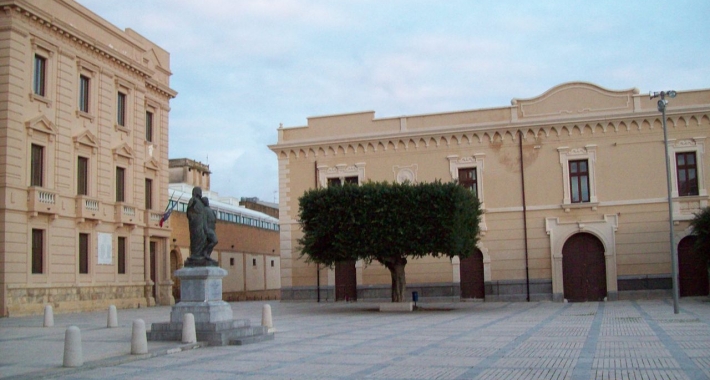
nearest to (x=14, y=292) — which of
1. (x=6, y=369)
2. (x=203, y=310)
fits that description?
(x=203, y=310)

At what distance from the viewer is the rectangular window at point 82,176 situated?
31.9m

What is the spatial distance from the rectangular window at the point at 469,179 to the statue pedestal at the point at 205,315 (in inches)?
807

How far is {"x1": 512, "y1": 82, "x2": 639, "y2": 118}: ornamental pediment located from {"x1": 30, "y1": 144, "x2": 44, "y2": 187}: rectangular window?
73.2 feet

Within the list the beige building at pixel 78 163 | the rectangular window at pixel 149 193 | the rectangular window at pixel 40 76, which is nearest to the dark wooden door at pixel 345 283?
the beige building at pixel 78 163

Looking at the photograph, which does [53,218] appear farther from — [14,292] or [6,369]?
[6,369]

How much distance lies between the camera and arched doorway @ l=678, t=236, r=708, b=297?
1314 inches

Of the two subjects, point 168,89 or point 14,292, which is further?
point 168,89

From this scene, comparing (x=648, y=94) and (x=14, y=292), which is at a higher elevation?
(x=648, y=94)

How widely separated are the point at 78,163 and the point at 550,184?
2238cm

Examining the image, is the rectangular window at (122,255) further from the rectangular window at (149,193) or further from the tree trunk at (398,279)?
the tree trunk at (398,279)

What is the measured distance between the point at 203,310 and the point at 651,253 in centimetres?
2441

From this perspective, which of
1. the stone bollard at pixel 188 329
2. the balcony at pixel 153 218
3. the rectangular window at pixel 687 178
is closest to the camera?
the stone bollard at pixel 188 329

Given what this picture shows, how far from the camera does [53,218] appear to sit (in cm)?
2969

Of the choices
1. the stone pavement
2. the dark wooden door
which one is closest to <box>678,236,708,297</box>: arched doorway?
the stone pavement
